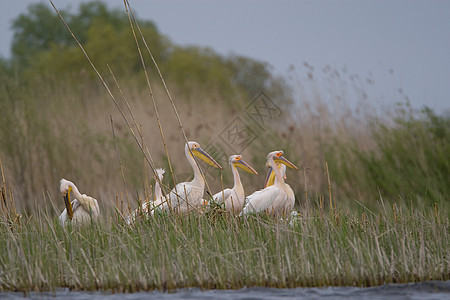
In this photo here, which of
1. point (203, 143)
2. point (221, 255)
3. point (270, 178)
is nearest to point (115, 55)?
point (203, 143)

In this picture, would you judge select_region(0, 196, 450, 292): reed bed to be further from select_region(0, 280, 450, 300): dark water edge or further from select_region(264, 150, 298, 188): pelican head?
select_region(264, 150, 298, 188): pelican head

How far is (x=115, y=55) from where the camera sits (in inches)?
1109

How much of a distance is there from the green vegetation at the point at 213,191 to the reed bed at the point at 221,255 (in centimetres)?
1

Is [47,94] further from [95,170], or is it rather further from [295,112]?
[295,112]

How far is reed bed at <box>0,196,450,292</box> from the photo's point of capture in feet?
15.5

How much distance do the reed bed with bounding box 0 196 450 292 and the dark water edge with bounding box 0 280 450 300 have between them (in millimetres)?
61

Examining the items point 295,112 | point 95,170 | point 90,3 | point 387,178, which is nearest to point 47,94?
point 95,170

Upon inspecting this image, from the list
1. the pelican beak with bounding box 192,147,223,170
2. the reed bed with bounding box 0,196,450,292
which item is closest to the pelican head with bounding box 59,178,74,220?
the reed bed with bounding box 0,196,450,292

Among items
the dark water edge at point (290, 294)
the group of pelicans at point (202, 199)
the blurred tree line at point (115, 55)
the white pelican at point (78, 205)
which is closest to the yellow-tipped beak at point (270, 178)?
the group of pelicans at point (202, 199)

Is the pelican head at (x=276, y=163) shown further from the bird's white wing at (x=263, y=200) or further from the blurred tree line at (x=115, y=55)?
the blurred tree line at (x=115, y=55)

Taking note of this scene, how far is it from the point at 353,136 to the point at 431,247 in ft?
16.3

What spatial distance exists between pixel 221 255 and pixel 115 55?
24.3 metres

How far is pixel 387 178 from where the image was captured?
9.20 metres

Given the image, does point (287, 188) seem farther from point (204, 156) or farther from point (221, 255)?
point (221, 255)
